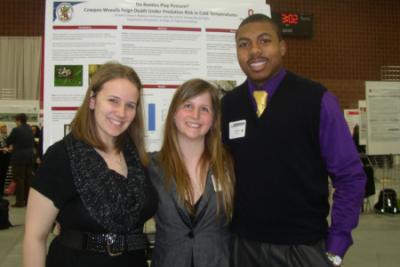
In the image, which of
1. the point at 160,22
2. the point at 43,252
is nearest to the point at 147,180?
the point at 43,252

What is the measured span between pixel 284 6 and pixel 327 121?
10074 mm

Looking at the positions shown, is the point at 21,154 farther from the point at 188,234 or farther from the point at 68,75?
the point at 188,234

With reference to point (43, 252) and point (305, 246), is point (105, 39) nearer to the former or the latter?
point (43, 252)

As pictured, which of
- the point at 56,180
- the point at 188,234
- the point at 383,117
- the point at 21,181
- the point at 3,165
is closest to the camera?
the point at 56,180

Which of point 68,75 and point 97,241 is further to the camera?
point 68,75

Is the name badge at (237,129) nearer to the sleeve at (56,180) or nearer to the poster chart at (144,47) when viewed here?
the sleeve at (56,180)

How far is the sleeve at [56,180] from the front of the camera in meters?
1.60

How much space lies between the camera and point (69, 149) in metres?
1.68

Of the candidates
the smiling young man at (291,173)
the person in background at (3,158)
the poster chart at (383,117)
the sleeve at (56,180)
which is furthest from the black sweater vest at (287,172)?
the person in background at (3,158)

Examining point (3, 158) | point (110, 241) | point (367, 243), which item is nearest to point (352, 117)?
point (367, 243)

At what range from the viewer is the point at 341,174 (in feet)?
5.77

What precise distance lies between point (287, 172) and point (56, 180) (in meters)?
0.96

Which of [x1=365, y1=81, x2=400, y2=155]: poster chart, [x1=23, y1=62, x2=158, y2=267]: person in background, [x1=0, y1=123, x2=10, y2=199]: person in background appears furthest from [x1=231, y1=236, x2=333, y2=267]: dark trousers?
[x1=0, y1=123, x2=10, y2=199]: person in background

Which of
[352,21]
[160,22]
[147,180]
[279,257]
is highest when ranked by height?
[352,21]
